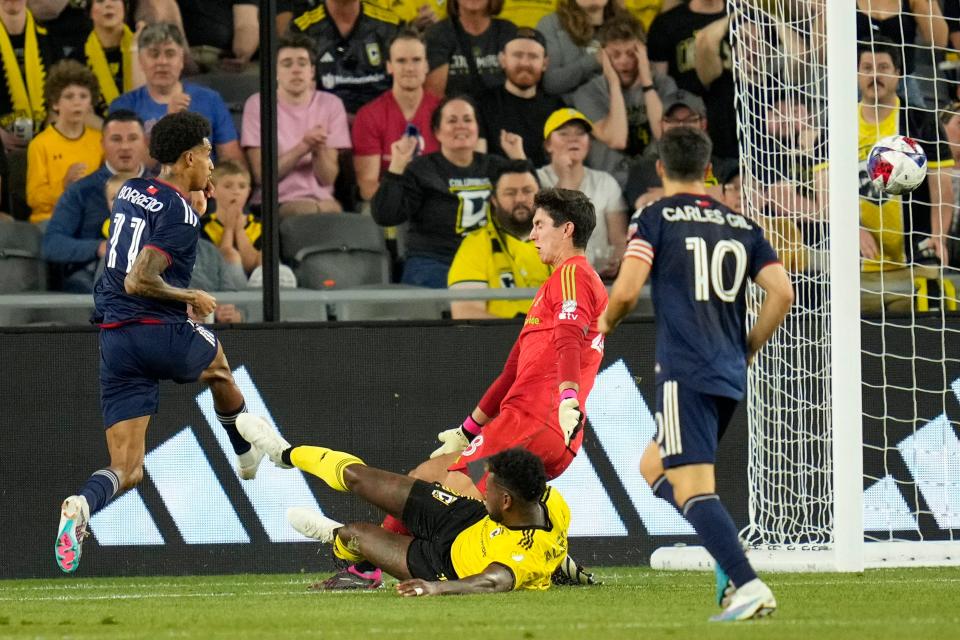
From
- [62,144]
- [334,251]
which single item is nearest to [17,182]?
[62,144]

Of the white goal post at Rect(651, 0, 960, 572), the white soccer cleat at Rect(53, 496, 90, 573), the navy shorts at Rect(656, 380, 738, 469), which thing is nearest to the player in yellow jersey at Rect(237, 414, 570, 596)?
the white soccer cleat at Rect(53, 496, 90, 573)

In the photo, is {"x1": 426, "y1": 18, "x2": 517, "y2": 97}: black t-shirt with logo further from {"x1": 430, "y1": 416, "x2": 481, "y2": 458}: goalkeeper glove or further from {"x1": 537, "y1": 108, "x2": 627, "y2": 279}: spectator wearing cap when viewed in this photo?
{"x1": 430, "y1": 416, "x2": 481, "y2": 458}: goalkeeper glove

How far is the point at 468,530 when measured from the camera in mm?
7480

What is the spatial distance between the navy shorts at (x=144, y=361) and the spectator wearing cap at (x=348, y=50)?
4.23m

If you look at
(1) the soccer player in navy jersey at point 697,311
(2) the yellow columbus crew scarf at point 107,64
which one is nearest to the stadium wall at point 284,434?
(2) the yellow columbus crew scarf at point 107,64

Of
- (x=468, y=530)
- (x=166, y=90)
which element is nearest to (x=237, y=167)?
(x=166, y=90)

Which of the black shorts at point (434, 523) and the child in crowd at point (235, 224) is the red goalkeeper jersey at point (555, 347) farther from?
the child in crowd at point (235, 224)

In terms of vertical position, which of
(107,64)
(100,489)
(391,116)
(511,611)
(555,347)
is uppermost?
(107,64)

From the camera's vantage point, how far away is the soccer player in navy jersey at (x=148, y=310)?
7758 mm

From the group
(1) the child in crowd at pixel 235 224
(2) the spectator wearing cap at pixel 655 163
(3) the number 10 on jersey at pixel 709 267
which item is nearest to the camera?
(3) the number 10 on jersey at pixel 709 267

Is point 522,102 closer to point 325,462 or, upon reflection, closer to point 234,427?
point 234,427

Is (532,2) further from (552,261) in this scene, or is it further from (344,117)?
(552,261)

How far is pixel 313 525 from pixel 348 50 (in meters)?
5.17

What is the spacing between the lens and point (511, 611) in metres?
6.46
